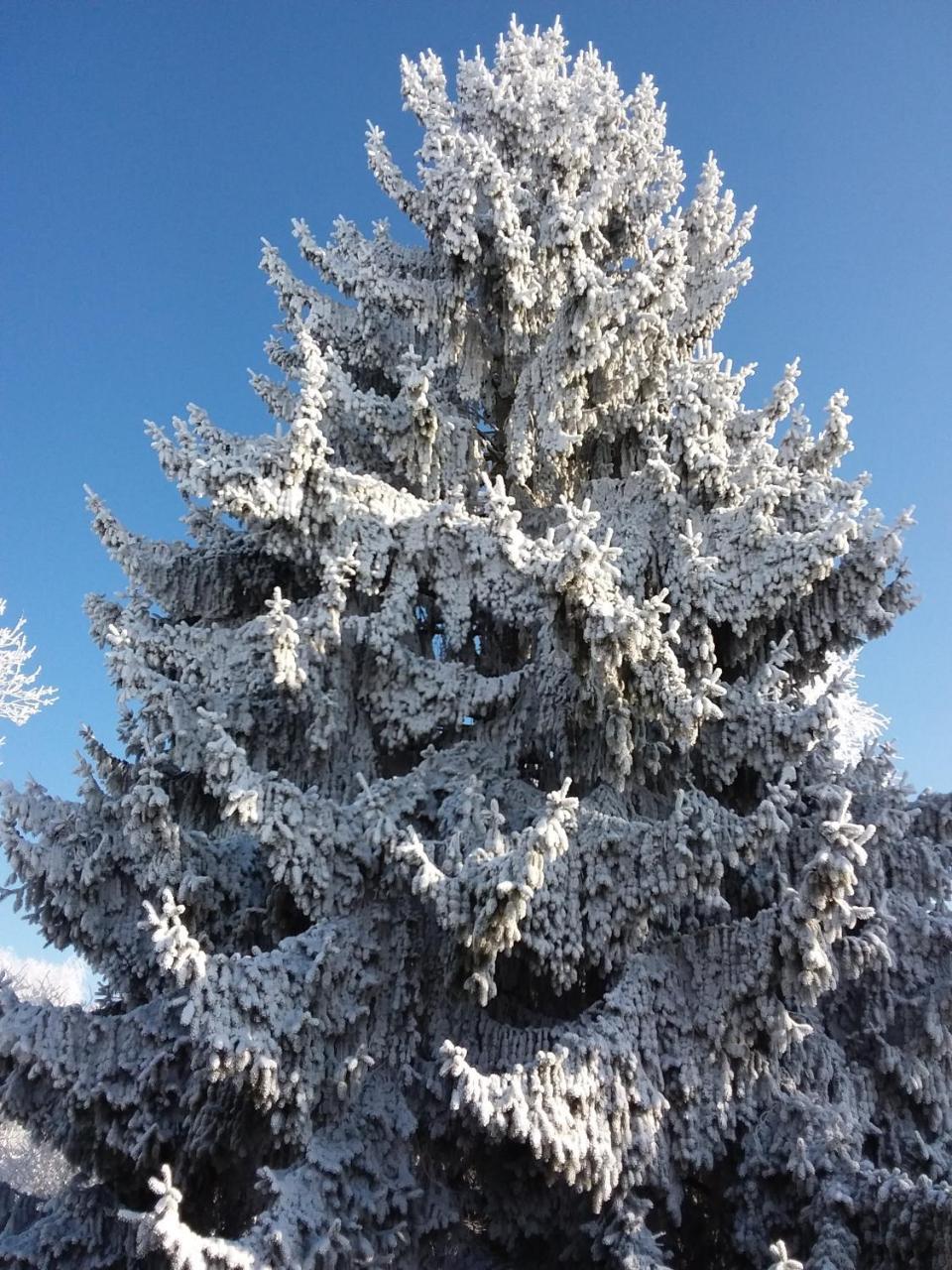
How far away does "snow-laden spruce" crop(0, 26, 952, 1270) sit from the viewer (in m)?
5.46

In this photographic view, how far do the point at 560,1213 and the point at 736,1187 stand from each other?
48.4 inches

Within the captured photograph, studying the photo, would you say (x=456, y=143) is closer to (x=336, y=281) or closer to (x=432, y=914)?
(x=336, y=281)

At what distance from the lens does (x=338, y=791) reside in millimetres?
7316

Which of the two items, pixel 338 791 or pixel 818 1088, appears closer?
pixel 818 1088

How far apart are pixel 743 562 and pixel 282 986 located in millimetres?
4780

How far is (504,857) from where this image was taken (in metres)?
5.35

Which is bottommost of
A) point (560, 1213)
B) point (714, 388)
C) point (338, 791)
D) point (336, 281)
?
point (560, 1213)

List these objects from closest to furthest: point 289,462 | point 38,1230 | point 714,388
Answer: point 38,1230 < point 289,462 < point 714,388

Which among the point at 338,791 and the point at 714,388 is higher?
the point at 714,388

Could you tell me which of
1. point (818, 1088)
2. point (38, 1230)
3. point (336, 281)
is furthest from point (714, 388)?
point (38, 1230)

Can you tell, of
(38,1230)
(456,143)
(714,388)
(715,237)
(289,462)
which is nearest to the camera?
(38,1230)

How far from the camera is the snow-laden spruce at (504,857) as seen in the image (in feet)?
17.9

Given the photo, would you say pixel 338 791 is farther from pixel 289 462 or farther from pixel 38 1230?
pixel 38 1230

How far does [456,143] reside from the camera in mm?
8969
